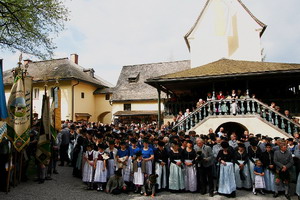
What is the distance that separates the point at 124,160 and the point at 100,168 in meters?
0.90

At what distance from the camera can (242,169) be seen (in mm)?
7539

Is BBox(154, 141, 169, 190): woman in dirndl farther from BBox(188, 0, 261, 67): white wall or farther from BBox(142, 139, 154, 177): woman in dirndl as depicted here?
BBox(188, 0, 261, 67): white wall

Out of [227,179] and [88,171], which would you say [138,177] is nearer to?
[88,171]

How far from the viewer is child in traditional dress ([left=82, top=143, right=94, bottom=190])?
7648mm

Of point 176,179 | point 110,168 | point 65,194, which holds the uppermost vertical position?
point 110,168

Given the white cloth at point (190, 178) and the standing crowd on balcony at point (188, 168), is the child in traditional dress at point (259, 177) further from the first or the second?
the white cloth at point (190, 178)

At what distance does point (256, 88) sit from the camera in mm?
16594

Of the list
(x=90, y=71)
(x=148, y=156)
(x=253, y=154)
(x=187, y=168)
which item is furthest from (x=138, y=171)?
(x=90, y=71)

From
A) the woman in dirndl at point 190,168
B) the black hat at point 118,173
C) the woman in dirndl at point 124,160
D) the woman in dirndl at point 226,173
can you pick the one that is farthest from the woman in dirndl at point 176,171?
the black hat at point 118,173

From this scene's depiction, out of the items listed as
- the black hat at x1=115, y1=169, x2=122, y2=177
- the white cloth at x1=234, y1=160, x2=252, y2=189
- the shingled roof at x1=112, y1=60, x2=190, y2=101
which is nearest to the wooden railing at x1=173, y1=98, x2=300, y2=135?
the white cloth at x1=234, y1=160, x2=252, y2=189

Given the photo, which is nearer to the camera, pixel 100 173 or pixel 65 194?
pixel 65 194

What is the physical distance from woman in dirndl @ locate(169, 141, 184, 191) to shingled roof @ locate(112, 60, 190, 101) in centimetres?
2003

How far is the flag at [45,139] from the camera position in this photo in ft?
26.3

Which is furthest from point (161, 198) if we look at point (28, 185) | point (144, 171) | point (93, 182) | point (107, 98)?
point (107, 98)
